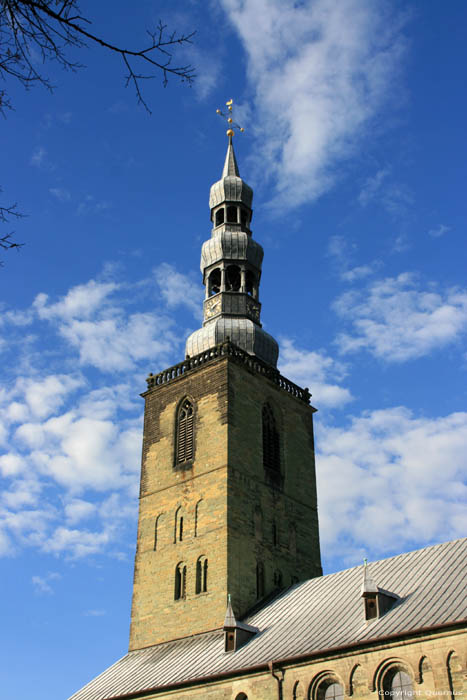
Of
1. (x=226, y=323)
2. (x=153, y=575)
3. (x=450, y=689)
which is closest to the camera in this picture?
(x=450, y=689)

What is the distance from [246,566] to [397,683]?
10.5 metres

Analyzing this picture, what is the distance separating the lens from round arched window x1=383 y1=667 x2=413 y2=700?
20.8 metres

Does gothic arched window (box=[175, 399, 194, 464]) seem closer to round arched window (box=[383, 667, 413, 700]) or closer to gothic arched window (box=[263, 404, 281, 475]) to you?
gothic arched window (box=[263, 404, 281, 475])

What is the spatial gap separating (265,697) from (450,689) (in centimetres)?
632

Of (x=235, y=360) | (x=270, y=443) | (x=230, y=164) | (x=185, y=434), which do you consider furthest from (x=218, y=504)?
(x=230, y=164)

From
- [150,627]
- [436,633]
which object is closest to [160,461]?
[150,627]

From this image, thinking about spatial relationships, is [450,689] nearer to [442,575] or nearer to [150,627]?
[442,575]

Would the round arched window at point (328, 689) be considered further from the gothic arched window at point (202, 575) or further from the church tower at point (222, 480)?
the gothic arched window at point (202, 575)

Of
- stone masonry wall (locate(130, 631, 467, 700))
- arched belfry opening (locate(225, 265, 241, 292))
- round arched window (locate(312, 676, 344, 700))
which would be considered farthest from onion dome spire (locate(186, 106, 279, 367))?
round arched window (locate(312, 676, 344, 700))

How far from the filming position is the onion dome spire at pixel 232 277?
3775 centimetres

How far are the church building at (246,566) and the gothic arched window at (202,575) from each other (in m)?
0.07

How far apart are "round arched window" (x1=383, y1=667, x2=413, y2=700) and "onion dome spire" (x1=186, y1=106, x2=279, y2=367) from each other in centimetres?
1807

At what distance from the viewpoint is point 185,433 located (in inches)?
1375

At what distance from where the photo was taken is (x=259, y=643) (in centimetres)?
2622
